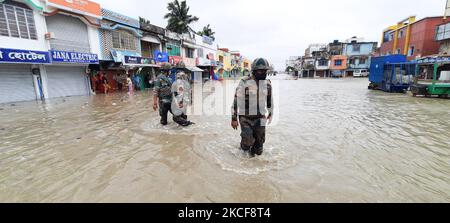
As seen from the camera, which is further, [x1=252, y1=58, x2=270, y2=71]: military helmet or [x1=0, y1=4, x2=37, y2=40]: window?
[x1=0, y1=4, x2=37, y2=40]: window

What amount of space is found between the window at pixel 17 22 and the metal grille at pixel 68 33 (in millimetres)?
1027

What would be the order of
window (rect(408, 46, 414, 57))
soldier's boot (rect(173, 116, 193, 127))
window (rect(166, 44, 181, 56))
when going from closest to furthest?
soldier's boot (rect(173, 116, 193, 127)), window (rect(166, 44, 181, 56)), window (rect(408, 46, 414, 57))

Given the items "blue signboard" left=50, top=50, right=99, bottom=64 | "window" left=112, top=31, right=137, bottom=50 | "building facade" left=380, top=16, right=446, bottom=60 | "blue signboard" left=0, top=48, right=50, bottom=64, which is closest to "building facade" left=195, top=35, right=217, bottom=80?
"window" left=112, top=31, right=137, bottom=50

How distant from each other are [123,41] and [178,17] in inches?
795

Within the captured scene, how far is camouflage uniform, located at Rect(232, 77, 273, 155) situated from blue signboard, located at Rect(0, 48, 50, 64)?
14569 millimetres

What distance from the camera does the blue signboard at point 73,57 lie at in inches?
533

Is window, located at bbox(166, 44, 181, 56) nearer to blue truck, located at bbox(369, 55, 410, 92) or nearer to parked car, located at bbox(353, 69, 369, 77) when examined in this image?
blue truck, located at bbox(369, 55, 410, 92)

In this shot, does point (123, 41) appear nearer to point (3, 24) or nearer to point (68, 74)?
point (68, 74)

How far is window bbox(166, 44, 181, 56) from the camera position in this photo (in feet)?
80.3

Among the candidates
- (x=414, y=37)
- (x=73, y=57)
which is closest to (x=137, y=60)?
(x=73, y=57)

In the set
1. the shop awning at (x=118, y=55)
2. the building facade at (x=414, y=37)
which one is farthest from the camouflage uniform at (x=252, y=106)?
the building facade at (x=414, y=37)

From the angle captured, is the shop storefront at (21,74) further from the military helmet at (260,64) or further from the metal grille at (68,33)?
the military helmet at (260,64)

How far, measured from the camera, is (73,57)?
1441 centimetres
